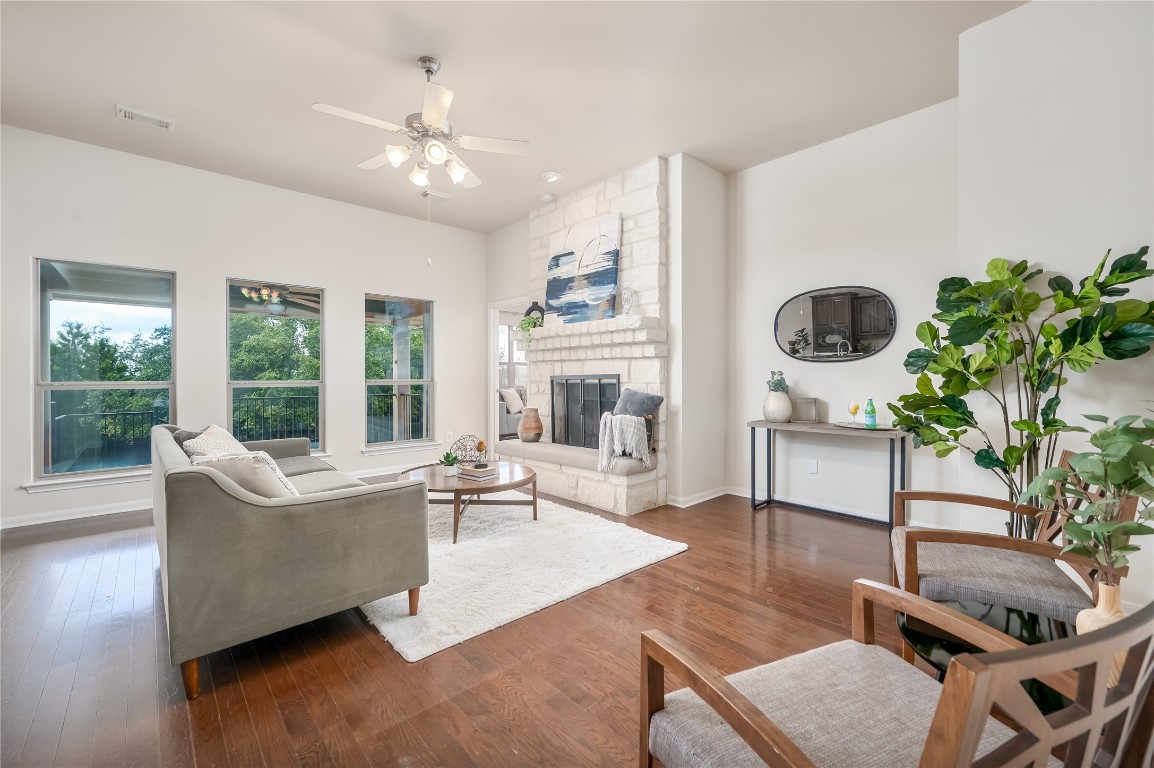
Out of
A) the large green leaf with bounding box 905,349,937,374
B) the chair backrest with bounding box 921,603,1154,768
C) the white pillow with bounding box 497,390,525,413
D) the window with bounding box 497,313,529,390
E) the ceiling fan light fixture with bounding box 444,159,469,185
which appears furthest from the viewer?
the window with bounding box 497,313,529,390

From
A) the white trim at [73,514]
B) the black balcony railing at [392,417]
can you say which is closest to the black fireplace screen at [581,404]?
the black balcony railing at [392,417]

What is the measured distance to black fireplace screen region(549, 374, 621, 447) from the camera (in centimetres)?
473

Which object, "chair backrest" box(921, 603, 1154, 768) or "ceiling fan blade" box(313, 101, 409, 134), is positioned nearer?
"chair backrest" box(921, 603, 1154, 768)

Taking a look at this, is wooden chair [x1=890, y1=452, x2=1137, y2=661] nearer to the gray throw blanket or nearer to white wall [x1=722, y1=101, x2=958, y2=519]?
white wall [x1=722, y1=101, x2=958, y2=519]

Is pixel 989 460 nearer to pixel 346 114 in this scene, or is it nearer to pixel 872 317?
pixel 872 317

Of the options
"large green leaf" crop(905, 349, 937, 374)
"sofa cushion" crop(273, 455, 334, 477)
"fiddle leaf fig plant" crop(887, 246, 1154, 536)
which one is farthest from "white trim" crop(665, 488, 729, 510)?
"sofa cushion" crop(273, 455, 334, 477)

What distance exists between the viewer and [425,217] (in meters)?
5.86

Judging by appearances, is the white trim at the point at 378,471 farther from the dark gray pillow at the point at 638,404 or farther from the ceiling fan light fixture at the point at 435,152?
the ceiling fan light fixture at the point at 435,152

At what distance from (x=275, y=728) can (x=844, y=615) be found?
7.62 ft

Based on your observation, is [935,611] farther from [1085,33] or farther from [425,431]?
[425,431]

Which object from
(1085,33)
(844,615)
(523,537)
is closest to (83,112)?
(523,537)

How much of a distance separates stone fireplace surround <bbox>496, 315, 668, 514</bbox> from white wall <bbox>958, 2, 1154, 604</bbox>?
7.05 ft

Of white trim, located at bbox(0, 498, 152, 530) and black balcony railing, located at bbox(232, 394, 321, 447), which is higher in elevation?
black balcony railing, located at bbox(232, 394, 321, 447)

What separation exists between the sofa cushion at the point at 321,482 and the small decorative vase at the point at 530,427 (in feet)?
6.70
